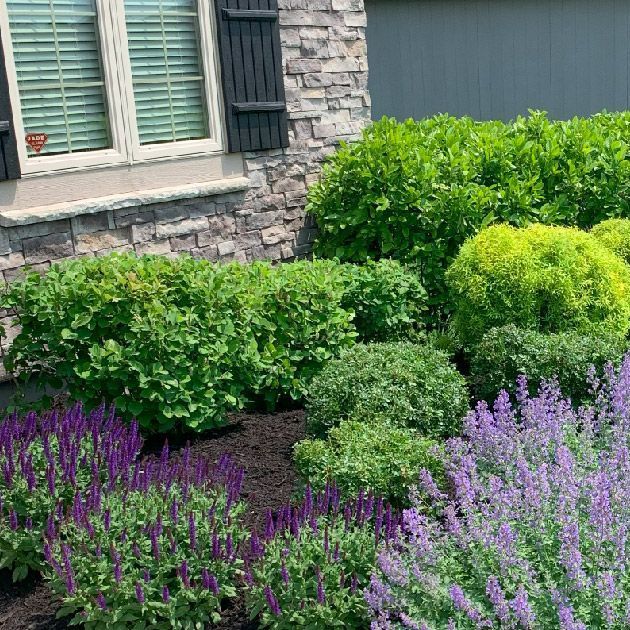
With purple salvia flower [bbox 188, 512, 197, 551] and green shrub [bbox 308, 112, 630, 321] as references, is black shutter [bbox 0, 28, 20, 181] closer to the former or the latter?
green shrub [bbox 308, 112, 630, 321]

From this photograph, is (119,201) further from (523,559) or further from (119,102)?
(523,559)

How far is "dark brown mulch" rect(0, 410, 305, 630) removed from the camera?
10.6 feet

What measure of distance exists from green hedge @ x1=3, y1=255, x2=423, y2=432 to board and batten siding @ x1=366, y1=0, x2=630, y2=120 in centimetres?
487

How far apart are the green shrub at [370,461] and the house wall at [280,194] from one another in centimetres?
231

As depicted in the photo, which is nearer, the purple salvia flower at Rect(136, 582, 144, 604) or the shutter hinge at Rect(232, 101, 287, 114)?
the purple salvia flower at Rect(136, 582, 144, 604)

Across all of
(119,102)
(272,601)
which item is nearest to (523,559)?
(272,601)

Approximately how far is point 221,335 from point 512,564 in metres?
2.24

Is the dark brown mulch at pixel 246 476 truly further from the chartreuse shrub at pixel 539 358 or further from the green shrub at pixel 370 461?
the chartreuse shrub at pixel 539 358

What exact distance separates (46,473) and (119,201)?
2.46 m

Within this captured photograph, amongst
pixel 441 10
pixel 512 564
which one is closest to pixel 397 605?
pixel 512 564

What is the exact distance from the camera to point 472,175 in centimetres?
632

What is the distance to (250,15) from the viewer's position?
600 cm

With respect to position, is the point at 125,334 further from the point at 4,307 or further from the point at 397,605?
the point at 397,605

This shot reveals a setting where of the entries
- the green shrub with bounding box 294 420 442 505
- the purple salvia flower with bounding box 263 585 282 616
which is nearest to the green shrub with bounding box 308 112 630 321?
the green shrub with bounding box 294 420 442 505
